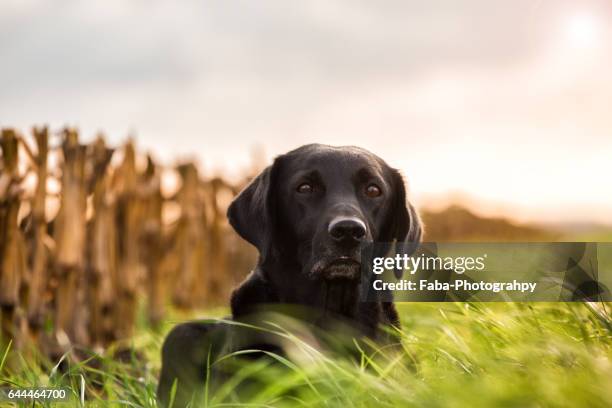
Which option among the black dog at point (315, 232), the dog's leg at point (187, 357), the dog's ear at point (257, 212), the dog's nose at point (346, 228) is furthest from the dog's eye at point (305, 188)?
the dog's leg at point (187, 357)

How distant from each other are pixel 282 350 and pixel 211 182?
25.3ft

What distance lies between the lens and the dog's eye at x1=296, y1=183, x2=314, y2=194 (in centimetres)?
351

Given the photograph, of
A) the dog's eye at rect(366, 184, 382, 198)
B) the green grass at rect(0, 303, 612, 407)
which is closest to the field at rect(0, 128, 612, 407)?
the green grass at rect(0, 303, 612, 407)

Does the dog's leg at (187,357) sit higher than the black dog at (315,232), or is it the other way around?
the black dog at (315,232)

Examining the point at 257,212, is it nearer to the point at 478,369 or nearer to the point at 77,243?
the point at 478,369

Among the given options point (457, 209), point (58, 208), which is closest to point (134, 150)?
point (58, 208)

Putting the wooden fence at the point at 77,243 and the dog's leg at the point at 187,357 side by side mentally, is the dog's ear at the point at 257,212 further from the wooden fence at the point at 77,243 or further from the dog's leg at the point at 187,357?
the wooden fence at the point at 77,243

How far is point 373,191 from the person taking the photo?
354 cm

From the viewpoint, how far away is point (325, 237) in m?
3.25

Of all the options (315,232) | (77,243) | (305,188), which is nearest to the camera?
(315,232)

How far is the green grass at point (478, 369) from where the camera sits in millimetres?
1962

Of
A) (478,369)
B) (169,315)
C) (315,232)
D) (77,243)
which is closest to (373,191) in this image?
(315,232)

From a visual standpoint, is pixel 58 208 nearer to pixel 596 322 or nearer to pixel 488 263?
pixel 488 263

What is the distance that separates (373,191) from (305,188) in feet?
1.06
